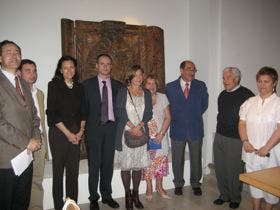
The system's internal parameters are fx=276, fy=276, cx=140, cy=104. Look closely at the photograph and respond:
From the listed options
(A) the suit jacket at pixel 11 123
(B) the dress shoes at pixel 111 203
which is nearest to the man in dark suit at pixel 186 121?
(B) the dress shoes at pixel 111 203

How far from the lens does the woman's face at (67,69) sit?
9.35ft

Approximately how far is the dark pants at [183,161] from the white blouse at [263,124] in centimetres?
94

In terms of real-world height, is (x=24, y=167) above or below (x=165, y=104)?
below

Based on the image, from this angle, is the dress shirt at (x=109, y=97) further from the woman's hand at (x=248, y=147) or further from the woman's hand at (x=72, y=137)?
the woman's hand at (x=248, y=147)

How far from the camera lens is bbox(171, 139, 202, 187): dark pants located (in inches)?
A: 142

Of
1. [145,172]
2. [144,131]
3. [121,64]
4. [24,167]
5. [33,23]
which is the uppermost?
[33,23]

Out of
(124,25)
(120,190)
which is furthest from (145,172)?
(124,25)

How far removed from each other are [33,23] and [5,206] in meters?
2.40

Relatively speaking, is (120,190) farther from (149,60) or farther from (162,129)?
(149,60)

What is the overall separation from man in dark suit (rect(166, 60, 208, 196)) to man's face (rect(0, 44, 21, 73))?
200cm

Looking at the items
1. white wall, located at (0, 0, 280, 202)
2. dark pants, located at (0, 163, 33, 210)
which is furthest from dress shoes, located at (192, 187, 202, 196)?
dark pants, located at (0, 163, 33, 210)

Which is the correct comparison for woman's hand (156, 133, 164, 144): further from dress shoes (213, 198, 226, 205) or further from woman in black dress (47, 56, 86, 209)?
dress shoes (213, 198, 226, 205)

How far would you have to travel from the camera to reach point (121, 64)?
13.2ft

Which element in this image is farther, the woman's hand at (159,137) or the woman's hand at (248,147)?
the woman's hand at (159,137)
